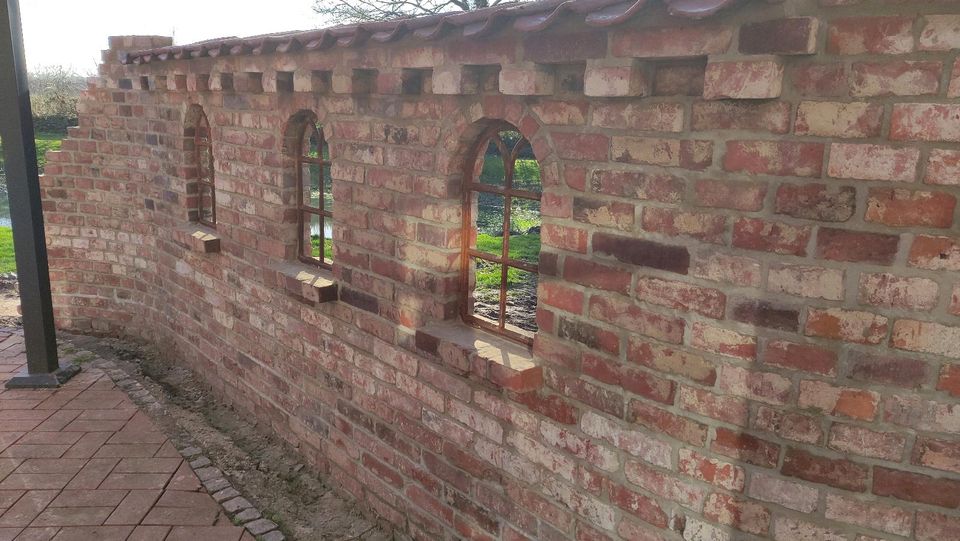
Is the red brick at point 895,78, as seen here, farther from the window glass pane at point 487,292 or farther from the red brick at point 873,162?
the window glass pane at point 487,292

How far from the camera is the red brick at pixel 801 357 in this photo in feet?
7.07

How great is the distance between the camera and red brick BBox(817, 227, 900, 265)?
2.02 m

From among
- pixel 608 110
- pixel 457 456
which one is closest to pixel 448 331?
pixel 457 456

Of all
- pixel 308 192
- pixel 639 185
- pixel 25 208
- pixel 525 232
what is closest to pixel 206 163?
pixel 25 208

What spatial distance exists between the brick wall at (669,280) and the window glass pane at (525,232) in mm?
4495

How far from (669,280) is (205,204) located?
501 centimetres

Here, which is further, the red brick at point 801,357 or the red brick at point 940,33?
the red brick at point 801,357

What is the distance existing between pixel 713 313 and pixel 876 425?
0.59 meters

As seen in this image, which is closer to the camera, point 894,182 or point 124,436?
point 894,182

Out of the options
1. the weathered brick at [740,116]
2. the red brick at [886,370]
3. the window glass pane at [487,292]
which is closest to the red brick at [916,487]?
the red brick at [886,370]

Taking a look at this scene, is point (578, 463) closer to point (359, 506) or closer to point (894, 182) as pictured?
point (894, 182)

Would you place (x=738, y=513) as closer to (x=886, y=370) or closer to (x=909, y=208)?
(x=886, y=370)

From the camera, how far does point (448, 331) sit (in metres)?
3.46

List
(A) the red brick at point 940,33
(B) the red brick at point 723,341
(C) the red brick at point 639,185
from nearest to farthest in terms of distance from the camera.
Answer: (A) the red brick at point 940,33 → (B) the red brick at point 723,341 → (C) the red brick at point 639,185
